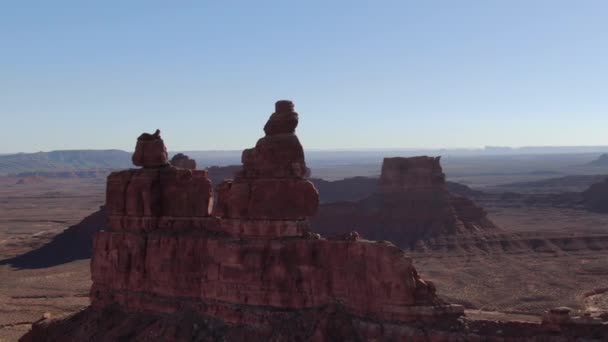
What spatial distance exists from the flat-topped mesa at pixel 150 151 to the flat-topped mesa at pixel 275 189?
22.7ft

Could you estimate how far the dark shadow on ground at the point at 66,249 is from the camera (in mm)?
107275

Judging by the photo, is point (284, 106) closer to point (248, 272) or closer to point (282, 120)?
point (282, 120)

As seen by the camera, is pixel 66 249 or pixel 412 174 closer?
pixel 412 174

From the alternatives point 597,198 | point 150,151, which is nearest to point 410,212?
point 597,198

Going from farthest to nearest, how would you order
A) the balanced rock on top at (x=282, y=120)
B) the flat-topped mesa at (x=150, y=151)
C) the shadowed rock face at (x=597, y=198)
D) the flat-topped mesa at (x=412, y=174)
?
the shadowed rock face at (x=597, y=198)
the flat-topped mesa at (x=412, y=174)
the flat-topped mesa at (x=150, y=151)
the balanced rock on top at (x=282, y=120)

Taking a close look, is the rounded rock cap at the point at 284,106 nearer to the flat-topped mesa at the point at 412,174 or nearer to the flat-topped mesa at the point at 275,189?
the flat-topped mesa at the point at 275,189

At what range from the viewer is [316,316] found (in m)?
34.9

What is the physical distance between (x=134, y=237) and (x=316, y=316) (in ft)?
43.5

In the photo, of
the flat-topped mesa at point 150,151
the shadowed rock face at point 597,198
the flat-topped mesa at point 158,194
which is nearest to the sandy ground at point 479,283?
the flat-topped mesa at point 158,194

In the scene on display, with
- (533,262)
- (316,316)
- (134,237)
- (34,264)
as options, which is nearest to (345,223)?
(533,262)

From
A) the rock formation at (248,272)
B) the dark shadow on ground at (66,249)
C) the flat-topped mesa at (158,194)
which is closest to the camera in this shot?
the rock formation at (248,272)

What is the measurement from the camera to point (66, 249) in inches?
4439

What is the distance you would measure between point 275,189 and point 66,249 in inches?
3211

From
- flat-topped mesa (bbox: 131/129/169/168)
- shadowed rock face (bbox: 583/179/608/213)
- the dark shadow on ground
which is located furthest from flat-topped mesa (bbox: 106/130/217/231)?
shadowed rock face (bbox: 583/179/608/213)
